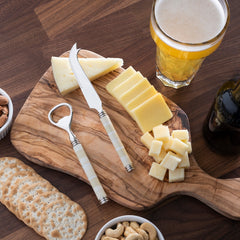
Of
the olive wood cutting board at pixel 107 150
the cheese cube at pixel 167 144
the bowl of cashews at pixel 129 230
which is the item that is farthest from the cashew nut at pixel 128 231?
the cheese cube at pixel 167 144

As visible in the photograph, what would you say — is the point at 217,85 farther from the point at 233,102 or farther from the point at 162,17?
the point at 162,17

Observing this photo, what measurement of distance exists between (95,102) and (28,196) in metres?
0.47

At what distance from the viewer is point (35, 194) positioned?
4.86 feet

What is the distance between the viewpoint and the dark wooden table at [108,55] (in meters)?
1.48

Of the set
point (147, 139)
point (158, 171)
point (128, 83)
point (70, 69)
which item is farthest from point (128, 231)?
point (70, 69)

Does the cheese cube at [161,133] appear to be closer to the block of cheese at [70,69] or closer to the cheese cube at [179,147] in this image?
the cheese cube at [179,147]

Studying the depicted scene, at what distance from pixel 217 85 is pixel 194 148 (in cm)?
31

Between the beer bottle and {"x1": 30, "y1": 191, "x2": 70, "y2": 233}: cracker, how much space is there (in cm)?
66

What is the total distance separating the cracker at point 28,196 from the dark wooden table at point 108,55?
1.8 inches

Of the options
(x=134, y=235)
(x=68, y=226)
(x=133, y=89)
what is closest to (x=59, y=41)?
(x=133, y=89)

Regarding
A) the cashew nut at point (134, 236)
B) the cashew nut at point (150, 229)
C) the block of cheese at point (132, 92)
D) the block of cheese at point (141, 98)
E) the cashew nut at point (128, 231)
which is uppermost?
the block of cheese at point (132, 92)

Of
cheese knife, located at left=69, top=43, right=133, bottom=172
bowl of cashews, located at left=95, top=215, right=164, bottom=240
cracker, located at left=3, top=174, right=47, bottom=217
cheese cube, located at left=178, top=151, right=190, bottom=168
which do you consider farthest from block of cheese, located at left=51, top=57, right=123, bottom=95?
bowl of cashews, located at left=95, top=215, right=164, bottom=240

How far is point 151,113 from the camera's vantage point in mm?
1532

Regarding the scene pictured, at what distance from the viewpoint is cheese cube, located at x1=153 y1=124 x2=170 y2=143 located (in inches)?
57.1
